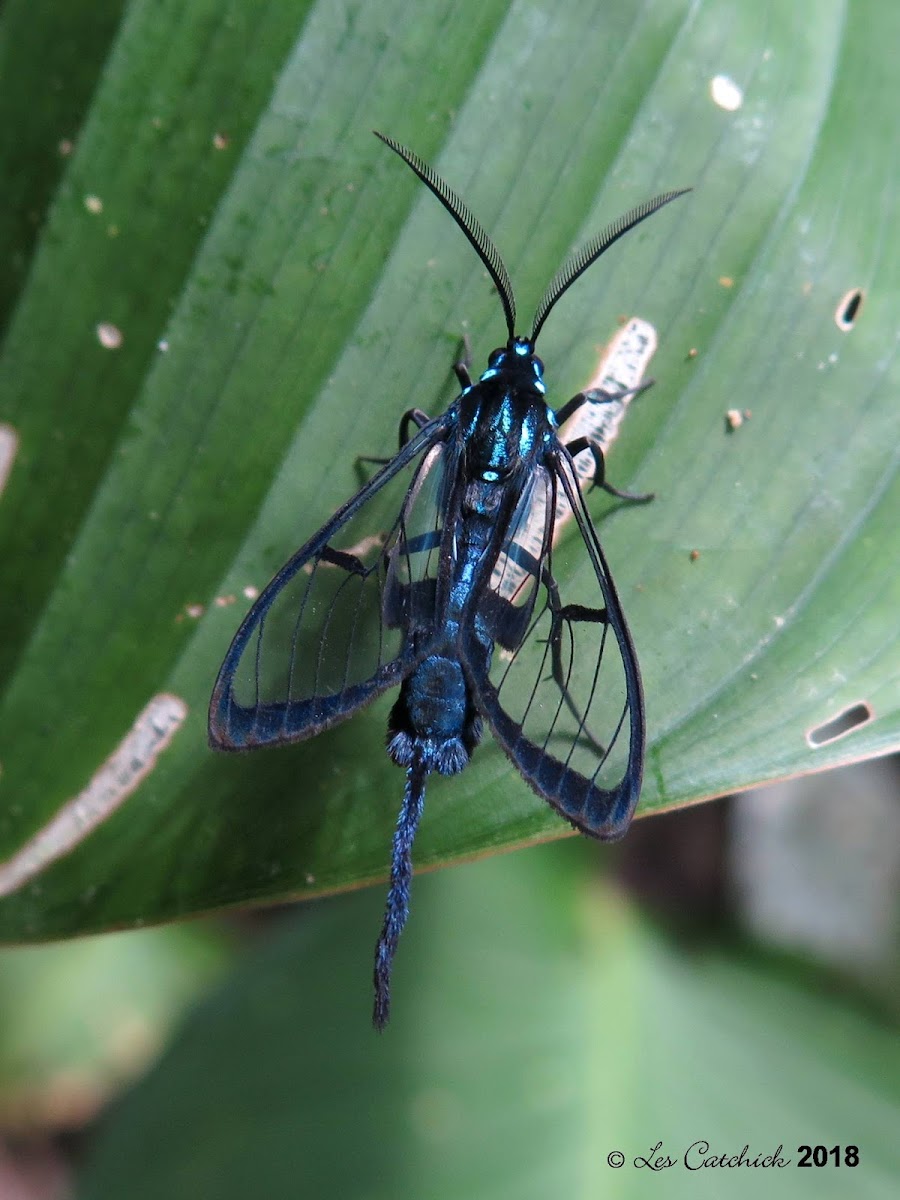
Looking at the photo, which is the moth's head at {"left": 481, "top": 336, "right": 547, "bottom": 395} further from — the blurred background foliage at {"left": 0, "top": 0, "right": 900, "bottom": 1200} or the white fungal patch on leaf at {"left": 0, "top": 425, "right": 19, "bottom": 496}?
the white fungal patch on leaf at {"left": 0, "top": 425, "right": 19, "bottom": 496}

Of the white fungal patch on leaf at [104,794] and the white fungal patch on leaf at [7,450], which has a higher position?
the white fungal patch on leaf at [7,450]

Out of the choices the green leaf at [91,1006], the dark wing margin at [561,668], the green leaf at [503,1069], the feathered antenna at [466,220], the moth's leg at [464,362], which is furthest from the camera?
the green leaf at [91,1006]

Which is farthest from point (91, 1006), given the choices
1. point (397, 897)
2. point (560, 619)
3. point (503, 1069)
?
point (560, 619)

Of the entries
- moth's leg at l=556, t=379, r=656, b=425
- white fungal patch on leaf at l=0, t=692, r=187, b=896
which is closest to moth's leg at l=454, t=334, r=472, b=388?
moth's leg at l=556, t=379, r=656, b=425

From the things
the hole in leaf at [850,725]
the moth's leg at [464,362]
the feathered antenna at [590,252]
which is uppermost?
the feathered antenna at [590,252]

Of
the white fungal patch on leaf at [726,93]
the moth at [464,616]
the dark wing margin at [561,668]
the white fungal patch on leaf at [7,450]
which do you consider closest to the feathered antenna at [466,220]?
the moth at [464,616]

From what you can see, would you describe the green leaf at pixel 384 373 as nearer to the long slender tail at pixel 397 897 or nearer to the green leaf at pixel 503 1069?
the long slender tail at pixel 397 897

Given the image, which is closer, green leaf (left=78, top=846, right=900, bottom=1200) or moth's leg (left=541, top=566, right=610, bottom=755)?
moth's leg (left=541, top=566, right=610, bottom=755)

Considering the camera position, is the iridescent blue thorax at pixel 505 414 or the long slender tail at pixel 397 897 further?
the iridescent blue thorax at pixel 505 414
